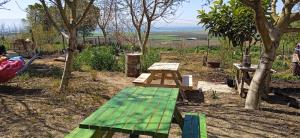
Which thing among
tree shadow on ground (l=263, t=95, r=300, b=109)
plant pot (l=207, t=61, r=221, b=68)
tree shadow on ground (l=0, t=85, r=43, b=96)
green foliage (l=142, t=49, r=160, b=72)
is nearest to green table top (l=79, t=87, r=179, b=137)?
tree shadow on ground (l=0, t=85, r=43, b=96)

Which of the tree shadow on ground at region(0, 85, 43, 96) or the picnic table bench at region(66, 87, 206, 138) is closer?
the picnic table bench at region(66, 87, 206, 138)

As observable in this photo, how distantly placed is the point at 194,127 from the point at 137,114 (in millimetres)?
1347

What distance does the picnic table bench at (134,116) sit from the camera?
3117 mm

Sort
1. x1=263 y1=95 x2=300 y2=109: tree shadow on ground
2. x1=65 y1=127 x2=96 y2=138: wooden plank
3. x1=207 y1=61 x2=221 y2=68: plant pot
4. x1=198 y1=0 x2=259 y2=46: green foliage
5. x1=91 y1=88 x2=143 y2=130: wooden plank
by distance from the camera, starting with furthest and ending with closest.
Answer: x1=207 y1=61 x2=221 y2=68: plant pot → x1=198 y1=0 x2=259 y2=46: green foliage → x1=263 y1=95 x2=300 y2=109: tree shadow on ground → x1=65 y1=127 x2=96 y2=138: wooden plank → x1=91 y1=88 x2=143 y2=130: wooden plank

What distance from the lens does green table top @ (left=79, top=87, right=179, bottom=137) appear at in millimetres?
3113

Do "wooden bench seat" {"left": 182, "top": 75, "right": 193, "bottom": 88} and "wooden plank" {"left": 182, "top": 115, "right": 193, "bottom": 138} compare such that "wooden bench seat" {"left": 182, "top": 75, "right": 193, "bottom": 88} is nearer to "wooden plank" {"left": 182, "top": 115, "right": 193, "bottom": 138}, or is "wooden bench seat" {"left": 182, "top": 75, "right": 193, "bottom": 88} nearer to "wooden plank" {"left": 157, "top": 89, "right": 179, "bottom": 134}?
"wooden plank" {"left": 182, "top": 115, "right": 193, "bottom": 138}

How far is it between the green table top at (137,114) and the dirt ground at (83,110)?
3.84ft

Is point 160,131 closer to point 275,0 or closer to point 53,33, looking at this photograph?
point 275,0

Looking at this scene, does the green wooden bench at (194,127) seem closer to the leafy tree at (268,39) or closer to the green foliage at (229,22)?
the leafy tree at (268,39)

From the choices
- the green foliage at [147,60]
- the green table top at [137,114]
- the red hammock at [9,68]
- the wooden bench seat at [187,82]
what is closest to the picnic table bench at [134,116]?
the green table top at [137,114]

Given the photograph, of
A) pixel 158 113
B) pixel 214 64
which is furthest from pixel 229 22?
pixel 158 113

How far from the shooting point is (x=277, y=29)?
7.26 meters

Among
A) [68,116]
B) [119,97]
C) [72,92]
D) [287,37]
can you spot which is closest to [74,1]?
[72,92]

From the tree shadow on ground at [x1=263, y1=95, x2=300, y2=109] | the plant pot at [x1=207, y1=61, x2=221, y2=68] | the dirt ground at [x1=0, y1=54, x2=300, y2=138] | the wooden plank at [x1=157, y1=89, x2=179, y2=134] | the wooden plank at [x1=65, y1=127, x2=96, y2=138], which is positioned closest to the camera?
the wooden plank at [x1=157, y1=89, x2=179, y2=134]
